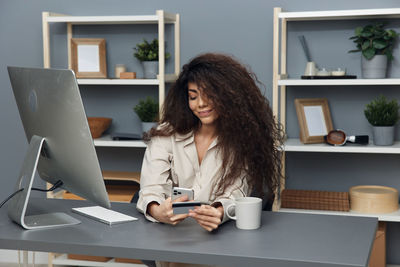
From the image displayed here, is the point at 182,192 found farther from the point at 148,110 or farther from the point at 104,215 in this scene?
the point at 148,110

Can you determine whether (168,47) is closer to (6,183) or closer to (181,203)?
(6,183)

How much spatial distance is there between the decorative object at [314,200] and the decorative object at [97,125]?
112cm

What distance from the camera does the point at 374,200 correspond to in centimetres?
279

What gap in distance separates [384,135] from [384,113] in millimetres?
114

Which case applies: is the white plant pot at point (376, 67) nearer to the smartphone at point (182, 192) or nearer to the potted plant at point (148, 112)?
the potted plant at point (148, 112)

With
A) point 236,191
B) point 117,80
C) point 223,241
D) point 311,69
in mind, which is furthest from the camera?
point 117,80

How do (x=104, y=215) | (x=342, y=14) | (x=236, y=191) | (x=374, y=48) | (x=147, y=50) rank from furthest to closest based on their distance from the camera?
(x=147, y=50), (x=374, y=48), (x=342, y=14), (x=236, y=191), (x=104, y=215)

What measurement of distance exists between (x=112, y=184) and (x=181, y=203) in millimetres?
1841

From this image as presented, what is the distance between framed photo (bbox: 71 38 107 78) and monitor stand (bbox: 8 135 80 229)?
5.29 ft

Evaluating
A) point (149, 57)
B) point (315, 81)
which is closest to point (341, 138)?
point (315, 81)

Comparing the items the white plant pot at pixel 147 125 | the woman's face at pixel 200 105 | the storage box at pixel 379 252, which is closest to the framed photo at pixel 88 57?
the white plant pot at pixel 147 125

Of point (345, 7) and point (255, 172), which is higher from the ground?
point (345, 7)

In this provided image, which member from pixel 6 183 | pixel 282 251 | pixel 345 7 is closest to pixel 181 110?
pixel 282 251

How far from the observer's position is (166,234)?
1497mm
